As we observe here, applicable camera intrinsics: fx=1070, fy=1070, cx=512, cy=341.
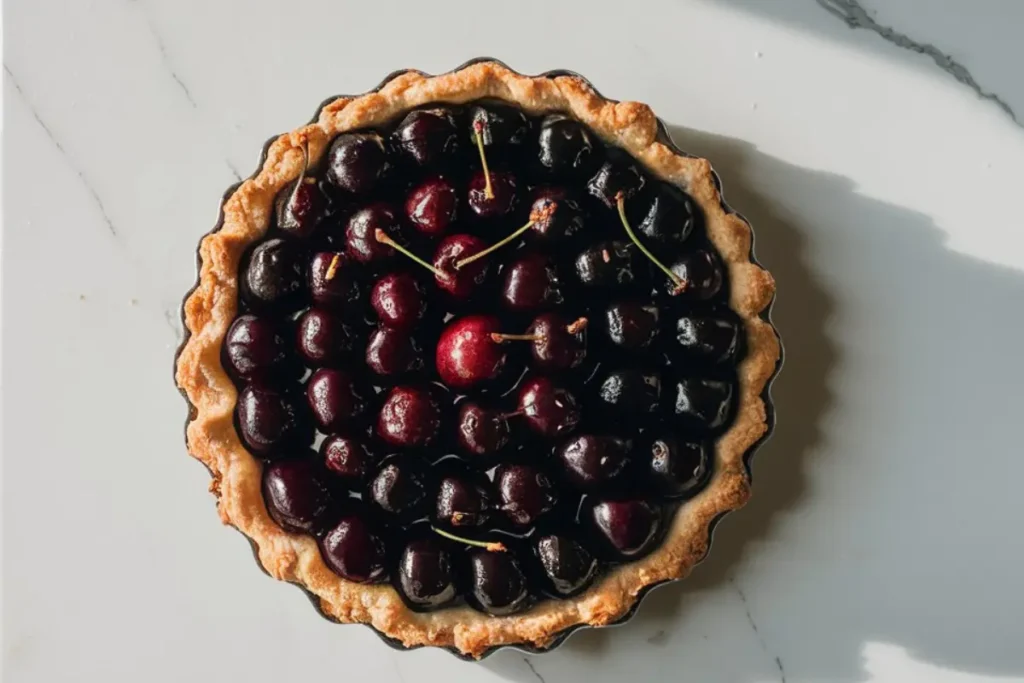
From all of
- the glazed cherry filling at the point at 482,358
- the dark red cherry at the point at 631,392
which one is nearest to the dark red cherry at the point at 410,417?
the glazed cherry filling at the point at 482,358

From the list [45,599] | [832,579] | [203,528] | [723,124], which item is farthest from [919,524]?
[45,599]

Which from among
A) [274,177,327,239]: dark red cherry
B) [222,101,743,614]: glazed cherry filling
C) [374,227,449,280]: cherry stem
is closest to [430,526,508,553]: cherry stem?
[222,101,743,614]: glazed cherry filling

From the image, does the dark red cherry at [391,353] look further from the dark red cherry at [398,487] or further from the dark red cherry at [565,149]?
the dark red cherry at [565,149]

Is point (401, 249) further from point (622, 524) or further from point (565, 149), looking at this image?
point (622, 524)

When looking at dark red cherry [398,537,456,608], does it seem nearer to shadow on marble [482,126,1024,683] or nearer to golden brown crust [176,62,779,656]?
golden brown crust [176,62,779,656]

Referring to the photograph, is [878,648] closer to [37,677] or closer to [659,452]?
[659,452]
